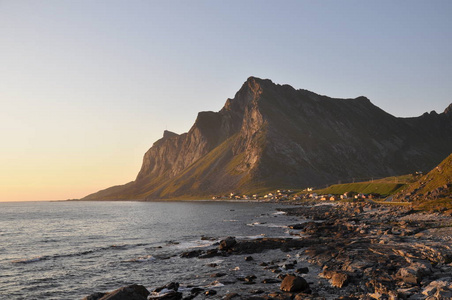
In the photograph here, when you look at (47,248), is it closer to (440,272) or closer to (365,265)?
(365,265)

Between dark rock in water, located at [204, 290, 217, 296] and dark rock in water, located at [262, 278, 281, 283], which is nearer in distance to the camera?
dark rock in water, located at [204, 290, 217, 296]

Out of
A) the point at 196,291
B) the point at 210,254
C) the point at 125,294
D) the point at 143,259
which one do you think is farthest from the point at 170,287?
the point at 143,259

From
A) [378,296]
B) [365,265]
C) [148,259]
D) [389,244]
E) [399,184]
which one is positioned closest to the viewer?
[378,296]

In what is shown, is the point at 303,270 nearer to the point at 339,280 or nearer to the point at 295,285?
the point at 339,280

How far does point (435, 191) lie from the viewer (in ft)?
315

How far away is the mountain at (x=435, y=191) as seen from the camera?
86.5 metres

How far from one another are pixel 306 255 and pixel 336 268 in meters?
10.3

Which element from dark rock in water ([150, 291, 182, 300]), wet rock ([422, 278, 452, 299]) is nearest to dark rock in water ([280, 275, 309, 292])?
wet rock ([422, 278, 452, 299])

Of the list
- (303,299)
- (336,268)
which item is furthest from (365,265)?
(303,299)

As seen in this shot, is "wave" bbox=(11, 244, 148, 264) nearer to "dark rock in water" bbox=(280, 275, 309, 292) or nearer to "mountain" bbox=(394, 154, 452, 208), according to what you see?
"dark rock in water" bbox=(280, 275, 309, 292)

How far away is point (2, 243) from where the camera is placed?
78500 millimetres

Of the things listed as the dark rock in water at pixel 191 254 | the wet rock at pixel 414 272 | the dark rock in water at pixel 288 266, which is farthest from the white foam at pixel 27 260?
the wet rock at pixel 414 272

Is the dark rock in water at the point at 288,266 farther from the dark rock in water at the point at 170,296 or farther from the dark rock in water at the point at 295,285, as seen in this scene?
the dark rock in water at the point at 170,296

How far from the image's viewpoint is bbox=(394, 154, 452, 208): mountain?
284ft
